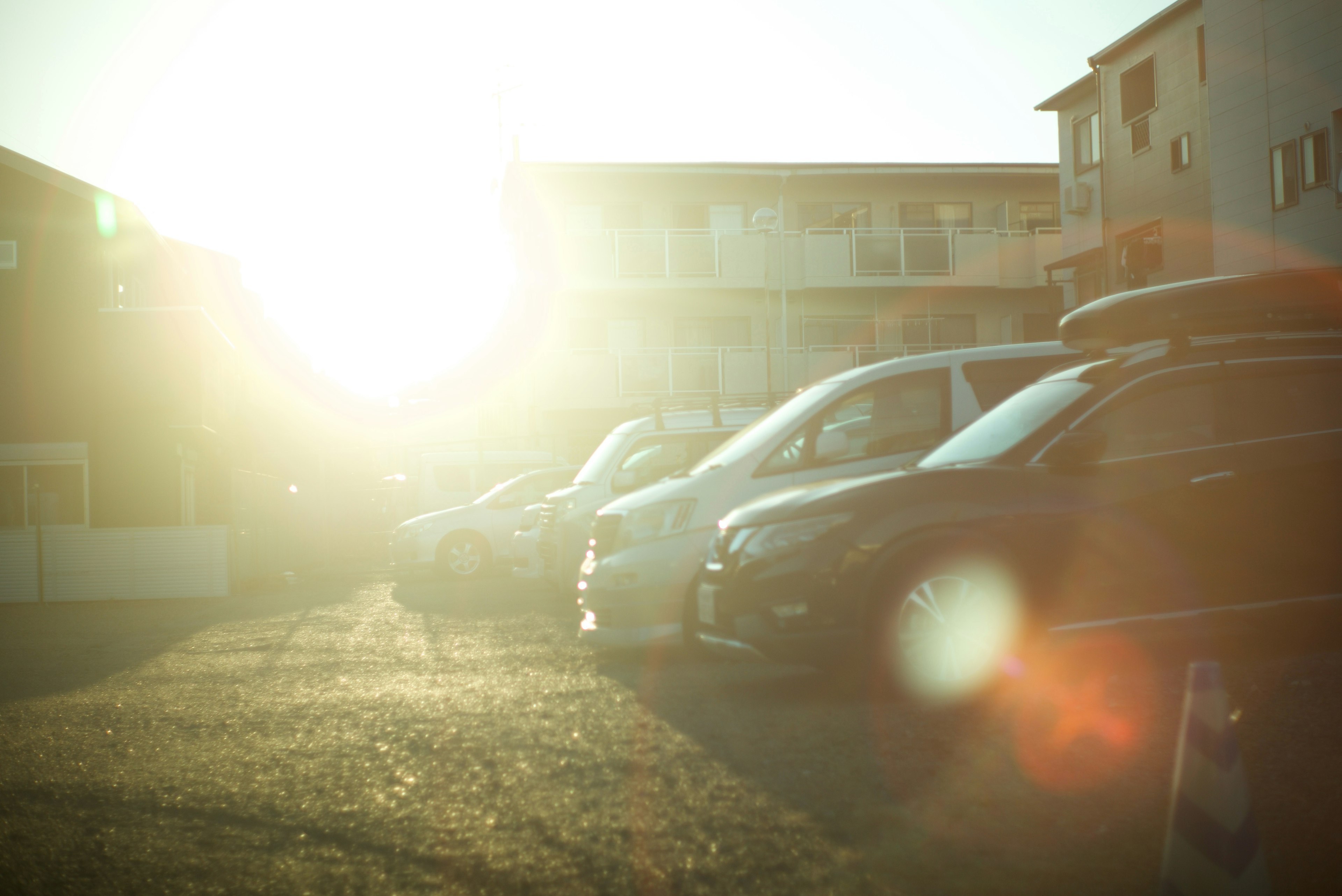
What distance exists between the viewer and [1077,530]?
5465 mm

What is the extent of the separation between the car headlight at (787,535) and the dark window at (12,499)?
57.8 feet

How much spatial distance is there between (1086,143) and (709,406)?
648 inches

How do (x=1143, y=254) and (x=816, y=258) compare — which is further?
(x=816, y=258)

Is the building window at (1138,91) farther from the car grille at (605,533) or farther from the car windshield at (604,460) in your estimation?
the car grille at (605,533)

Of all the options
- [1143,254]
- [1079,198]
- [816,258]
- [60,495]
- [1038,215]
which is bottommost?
[60,495]

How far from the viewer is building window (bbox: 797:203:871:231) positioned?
28516mm

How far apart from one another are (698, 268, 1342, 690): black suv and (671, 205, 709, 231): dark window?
74.1ft

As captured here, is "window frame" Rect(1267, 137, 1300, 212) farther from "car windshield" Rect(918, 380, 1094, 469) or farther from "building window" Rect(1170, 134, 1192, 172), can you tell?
"car windshield" Rect(918, 380, 1094, 469)

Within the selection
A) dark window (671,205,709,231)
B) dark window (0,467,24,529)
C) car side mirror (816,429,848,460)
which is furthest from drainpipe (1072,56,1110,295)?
dark window (0,467,24,529)

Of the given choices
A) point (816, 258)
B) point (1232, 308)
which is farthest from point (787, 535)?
point (816, 258)

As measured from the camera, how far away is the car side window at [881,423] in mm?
7547

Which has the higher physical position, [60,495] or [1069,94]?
[1069,94]

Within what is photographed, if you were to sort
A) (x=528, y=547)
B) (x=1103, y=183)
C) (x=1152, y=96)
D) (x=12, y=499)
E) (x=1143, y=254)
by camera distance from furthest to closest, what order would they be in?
1. (x=1103, y=183)
2. (x=1152, y=96)
3. (x=1143, y=254)
4. (x=12, y=499)
5. (x=528, y=547)

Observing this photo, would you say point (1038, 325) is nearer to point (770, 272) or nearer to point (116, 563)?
point (770, 272)
